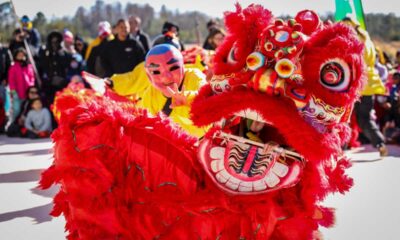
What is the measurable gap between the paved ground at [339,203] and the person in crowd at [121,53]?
1.40 m

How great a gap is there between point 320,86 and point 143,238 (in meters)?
0.97

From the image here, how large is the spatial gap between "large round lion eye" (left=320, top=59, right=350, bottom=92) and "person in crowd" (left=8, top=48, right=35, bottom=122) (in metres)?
6.11

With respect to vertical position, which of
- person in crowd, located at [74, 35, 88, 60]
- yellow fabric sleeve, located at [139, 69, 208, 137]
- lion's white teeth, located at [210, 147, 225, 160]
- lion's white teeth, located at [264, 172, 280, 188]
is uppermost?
person in crowd, located at [74, 35, 88, 60]

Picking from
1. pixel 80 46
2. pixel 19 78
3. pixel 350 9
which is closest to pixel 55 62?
pixel 19 78

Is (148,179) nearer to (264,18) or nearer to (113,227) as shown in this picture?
(113,227)

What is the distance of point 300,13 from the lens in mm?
2453

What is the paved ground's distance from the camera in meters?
3.24

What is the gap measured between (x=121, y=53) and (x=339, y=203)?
137 inches

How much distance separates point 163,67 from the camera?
10.2 feet

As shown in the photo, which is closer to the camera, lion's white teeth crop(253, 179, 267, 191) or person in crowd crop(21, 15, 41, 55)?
lion's white teeth crop(253, 179, 267, 191)

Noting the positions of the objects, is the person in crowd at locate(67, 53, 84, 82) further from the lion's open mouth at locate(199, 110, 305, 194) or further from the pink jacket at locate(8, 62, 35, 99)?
the lion's open mouth at locate(199, 110, 305, 194)

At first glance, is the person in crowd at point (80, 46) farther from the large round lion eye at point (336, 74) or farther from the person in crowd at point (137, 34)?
the large round lion eye at point (336, 74)

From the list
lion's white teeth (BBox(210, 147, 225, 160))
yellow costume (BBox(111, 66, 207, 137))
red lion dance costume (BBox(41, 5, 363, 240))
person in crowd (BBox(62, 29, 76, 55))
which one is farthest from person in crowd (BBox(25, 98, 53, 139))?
lion's white teeth (BBox(210, 147, 225, 160))

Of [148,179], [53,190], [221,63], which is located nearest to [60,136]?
[148,179]
